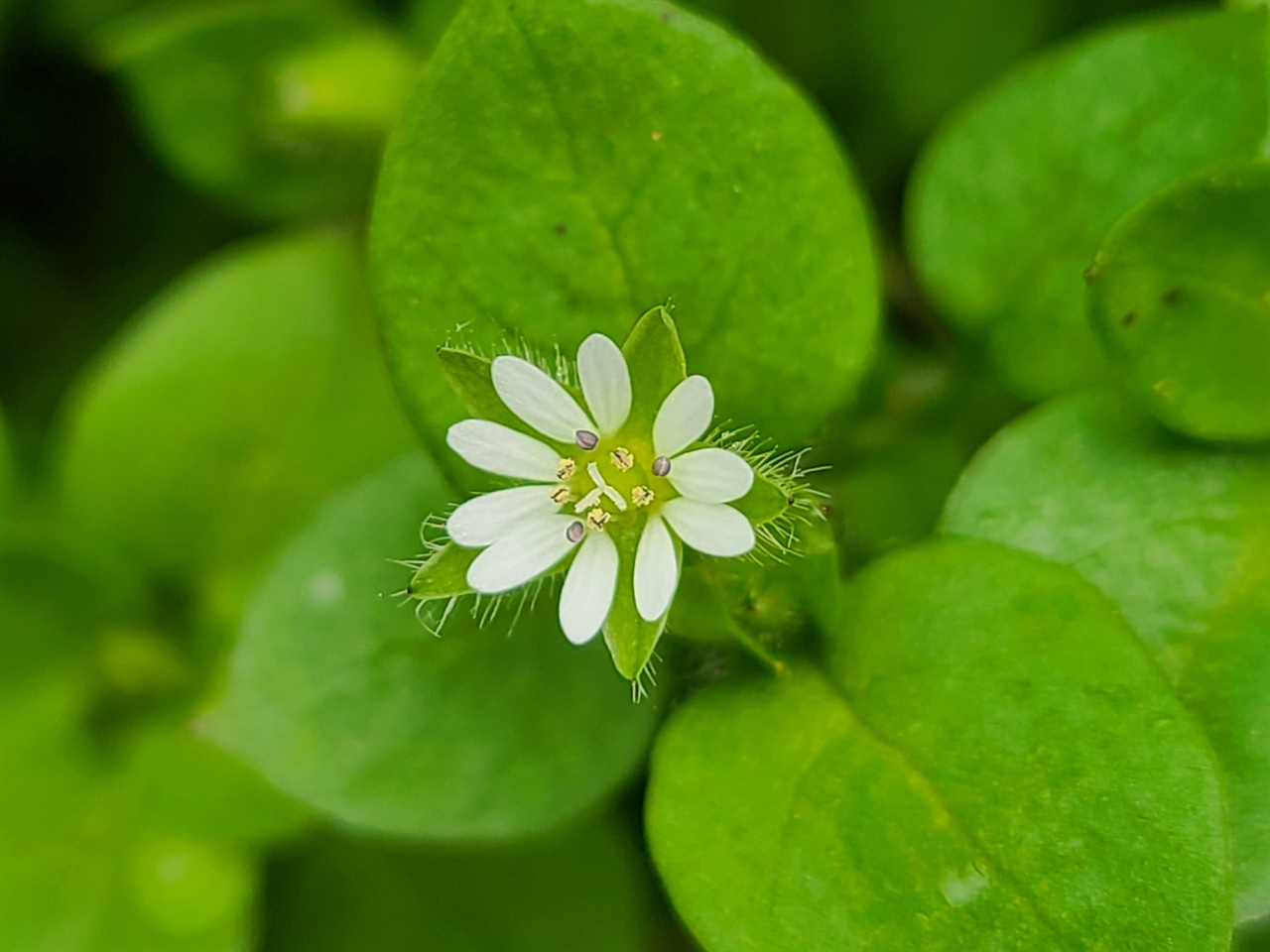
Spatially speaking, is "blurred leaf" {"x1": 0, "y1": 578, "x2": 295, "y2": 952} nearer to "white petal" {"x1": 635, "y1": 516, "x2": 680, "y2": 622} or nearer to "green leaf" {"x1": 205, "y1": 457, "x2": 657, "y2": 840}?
"green leaf" {"x1": 205, "y1": 457, "x2": 657, "y2": 840}

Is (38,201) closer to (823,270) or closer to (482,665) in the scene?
(482,665)

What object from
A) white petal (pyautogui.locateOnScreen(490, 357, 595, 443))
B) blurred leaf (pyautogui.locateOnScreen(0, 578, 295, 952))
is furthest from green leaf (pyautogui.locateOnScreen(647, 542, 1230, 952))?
blurred leaf (pyautogui.locateOnScreen(0, 578, 295, 952))

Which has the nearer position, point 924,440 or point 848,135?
point 924,440

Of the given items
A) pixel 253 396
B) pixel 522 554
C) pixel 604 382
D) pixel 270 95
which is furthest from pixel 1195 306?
pixel 270 95

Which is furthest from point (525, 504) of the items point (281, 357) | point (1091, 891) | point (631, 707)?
point (281, 357)

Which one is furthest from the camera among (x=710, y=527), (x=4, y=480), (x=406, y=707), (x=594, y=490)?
(x=4, y=480)

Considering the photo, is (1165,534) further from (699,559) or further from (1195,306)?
(699,559)
